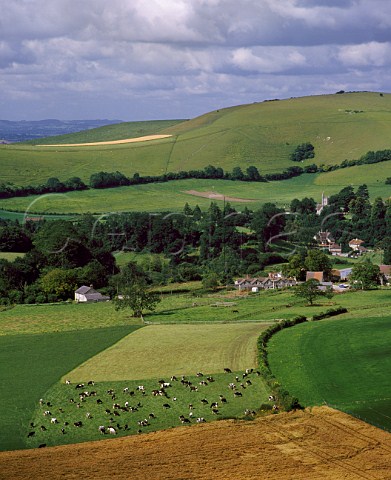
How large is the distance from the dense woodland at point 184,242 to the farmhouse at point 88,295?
5.93ft

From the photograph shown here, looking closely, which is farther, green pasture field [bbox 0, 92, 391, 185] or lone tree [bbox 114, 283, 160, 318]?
green pasture field [bbox 0, 92, 391, 185]

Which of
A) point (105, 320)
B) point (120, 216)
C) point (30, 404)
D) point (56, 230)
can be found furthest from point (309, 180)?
point (30, 404)

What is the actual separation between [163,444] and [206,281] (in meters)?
56.9

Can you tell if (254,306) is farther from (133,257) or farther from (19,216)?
(19,216)

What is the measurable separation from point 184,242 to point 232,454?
275ft

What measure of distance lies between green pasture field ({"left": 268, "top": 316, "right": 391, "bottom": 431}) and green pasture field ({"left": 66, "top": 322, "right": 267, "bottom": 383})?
2.29 metres

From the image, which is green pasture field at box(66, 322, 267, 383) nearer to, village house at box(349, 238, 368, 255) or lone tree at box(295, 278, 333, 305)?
lone tree at box(295, 278, 333, 305)

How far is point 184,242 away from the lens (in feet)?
401

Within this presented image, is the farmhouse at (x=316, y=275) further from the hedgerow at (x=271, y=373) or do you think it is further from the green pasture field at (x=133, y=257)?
the hedgerow at (x=271, y=373)

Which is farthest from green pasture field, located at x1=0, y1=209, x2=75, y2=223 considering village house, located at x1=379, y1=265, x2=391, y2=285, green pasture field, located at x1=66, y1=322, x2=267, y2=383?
green pasture field, located at x1=66, y1=322, x2=267, y2=383

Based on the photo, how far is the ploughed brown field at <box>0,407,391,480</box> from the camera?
3666cm

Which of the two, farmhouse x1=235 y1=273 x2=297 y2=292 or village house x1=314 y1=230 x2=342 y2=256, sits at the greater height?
village house x1=314 y1=230 x2=342 y2=256

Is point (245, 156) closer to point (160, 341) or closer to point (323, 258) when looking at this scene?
point (323, 258)

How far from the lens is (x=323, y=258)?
10094 cm
